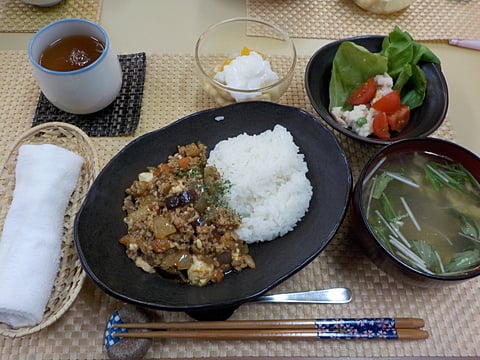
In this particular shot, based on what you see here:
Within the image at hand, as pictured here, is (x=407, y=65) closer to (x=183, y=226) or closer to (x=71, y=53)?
(x=183, y=226)

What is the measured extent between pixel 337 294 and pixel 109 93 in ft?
4.44

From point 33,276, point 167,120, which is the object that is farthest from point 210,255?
point 167,120

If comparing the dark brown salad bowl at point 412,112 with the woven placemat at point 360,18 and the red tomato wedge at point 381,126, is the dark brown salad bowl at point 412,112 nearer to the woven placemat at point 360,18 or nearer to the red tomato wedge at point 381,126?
the red tomato wedge at point 381,126

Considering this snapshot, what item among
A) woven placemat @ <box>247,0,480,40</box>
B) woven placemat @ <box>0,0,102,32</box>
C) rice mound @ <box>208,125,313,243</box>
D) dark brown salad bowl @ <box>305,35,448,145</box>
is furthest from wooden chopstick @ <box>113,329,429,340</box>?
woven placemat @ <box>0,0,102,32</box>

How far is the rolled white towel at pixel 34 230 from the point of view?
1.45 m

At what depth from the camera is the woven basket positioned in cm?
151

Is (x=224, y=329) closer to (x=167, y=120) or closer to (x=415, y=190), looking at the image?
(x=415, y=190)

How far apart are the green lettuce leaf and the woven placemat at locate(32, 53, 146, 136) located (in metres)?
0.98

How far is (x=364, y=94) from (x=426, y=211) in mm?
641

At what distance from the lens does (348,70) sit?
2.08m

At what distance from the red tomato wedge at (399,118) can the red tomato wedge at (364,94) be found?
0.13 meters

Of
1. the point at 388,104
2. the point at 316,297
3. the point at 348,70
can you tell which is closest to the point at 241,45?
the point at 348,70

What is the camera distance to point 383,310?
1.70m

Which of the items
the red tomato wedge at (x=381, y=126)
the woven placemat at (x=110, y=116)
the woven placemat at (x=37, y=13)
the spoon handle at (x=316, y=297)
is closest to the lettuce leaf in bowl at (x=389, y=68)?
the red tomato wedge at (x=381, y=126)
